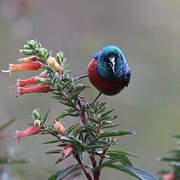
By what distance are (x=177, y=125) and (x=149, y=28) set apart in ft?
6.68

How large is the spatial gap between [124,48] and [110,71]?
522cm

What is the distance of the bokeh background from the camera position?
611 centimetres

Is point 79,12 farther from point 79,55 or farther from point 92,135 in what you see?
point 92,135

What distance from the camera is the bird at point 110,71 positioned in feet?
8.37

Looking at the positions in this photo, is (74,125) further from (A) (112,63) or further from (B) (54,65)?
(A) (112,63)

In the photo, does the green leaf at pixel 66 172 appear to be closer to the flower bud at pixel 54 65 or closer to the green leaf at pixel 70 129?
the green leaf at pixel 70 129

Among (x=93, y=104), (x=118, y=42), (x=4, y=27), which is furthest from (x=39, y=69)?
(x=118, y=42)

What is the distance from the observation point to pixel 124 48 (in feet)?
25.6

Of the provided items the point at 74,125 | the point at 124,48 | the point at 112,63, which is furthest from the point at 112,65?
the point at 124,48

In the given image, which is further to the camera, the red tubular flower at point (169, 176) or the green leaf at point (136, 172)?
the red tubular flower at point (169, 176)

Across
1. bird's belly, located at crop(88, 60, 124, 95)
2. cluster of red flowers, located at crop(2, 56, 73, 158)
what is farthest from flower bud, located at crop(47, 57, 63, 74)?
bird's belly, located at crop(88, 60, 124, 95)

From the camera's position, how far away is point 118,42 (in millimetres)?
7922

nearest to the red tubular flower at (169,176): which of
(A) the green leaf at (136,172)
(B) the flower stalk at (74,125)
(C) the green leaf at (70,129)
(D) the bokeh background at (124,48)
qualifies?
(B) the flower stalk at (74,125)

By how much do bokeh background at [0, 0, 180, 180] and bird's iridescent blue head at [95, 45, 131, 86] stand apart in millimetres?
2362
